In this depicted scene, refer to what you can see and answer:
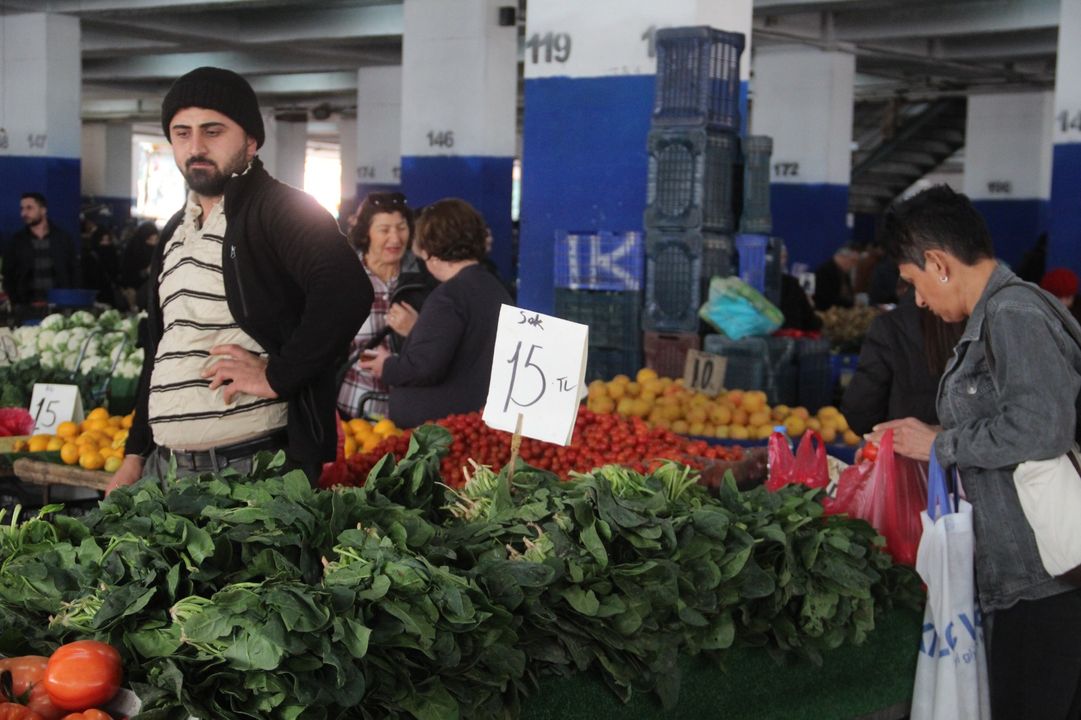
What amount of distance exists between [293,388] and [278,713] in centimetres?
106

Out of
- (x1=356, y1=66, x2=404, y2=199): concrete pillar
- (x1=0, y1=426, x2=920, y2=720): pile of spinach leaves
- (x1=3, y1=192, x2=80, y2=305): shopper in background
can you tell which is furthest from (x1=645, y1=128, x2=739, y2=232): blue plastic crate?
(x1=356, y1=66, x2=404, y2=199): concrete pillar

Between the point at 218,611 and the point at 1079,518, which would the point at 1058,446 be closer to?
the point at 1079,518

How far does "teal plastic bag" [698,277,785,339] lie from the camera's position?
6.18 m

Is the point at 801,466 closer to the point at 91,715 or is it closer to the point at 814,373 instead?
the point at 91,715

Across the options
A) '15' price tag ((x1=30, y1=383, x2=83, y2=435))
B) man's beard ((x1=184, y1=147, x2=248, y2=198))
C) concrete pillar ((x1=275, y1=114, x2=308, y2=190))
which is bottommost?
'15' price tag ((x1=30, y1=383, x2=83, y2=435))

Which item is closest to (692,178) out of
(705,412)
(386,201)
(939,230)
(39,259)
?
(705,412)

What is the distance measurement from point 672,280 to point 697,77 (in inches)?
39.4

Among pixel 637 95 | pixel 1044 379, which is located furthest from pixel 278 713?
pixel 637 95

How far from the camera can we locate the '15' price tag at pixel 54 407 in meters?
4.90

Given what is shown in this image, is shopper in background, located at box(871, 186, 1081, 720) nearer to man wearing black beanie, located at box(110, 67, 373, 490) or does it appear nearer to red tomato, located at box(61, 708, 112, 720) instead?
man wearing black beanie, located at box(110, 67, 373, 490)

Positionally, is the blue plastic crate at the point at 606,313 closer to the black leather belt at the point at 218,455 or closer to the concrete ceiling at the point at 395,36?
the black leather belt at the point at 218,455

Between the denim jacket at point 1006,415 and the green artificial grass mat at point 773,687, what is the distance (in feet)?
0.98

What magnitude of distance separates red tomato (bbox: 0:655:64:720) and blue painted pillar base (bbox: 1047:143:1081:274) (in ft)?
36.5

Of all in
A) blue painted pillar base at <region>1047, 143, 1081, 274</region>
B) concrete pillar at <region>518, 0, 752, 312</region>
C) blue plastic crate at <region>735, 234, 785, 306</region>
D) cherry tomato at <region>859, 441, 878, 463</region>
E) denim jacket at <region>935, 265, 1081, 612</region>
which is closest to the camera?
denim jacket at <region>935, 265, 1081, 612</region>
